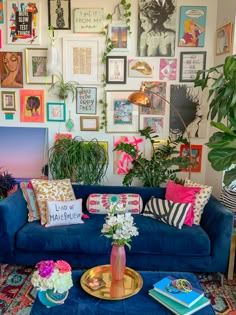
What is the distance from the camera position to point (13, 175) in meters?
3.46

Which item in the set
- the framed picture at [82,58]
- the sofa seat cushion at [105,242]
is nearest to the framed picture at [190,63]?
the framed picture at [82,58]

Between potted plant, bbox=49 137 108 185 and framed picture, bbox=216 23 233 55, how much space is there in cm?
162

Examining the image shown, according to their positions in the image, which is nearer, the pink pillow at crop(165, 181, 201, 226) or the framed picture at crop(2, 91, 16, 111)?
the pink pillow at crop(165, 181, 201, 226)

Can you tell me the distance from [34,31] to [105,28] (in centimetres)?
78

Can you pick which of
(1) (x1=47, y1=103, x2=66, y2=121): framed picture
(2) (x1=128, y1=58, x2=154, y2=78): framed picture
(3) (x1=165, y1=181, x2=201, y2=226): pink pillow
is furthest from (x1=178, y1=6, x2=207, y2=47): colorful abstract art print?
(3) (x1=165, y1=181, x2=201, y2=226): pink pillow

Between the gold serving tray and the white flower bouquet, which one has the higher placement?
the white flower bouquet

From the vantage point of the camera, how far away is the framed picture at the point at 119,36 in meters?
3.18

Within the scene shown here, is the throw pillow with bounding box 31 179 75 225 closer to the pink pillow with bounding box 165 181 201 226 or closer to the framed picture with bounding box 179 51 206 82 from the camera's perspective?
the pink pillow with bounding box 165 181 201 226

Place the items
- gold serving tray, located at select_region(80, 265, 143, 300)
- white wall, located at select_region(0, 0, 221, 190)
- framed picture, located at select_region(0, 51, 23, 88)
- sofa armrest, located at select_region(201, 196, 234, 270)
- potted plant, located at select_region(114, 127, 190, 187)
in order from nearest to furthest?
1. gold serving tray, located at select_region(80, 265, 143, 300)
2. sofa armrest, located at select_region(201, 196, 234, 270)
3. potted plant, located at select_region(114, 127, 190, 187)
4. white wall, located at select_region(0, 0, 221, 190)
5. framed picture, located at select_region(0, 51, 23, 88)

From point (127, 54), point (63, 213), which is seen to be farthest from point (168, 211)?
point (127, 54)

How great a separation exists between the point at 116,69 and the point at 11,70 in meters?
1.18

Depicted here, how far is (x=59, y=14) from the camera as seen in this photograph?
318 cm

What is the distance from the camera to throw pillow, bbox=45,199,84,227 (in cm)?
257

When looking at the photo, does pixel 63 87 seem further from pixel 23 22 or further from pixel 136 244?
pixel 136 244
